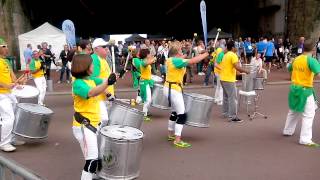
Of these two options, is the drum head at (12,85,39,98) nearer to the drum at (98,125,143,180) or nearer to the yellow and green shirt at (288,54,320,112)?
the drum at (98,125,143,180)

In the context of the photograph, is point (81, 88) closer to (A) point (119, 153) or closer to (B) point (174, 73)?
(A) point (119, 153)

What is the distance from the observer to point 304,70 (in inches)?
274

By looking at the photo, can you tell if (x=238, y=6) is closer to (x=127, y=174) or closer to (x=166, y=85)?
(x=166, y=85)

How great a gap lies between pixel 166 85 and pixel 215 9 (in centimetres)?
3410

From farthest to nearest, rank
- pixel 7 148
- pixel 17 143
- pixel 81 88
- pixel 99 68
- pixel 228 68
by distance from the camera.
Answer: pixel 228 68 → pixel 17 143 → pixel 7 148 → pixel 99 68 → pixel 81 88

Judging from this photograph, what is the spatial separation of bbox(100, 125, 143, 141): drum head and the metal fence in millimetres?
1892

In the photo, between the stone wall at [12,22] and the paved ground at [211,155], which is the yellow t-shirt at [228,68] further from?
the stone wall at [12,22]

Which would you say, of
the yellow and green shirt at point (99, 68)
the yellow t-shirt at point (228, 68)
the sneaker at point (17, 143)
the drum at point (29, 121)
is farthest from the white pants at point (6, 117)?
the yellow t-shirt at point (228, 68)

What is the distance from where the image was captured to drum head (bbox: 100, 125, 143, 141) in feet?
15.1

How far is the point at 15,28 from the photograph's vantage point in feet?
81.6

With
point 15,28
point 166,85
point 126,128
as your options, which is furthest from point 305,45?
point 15,28

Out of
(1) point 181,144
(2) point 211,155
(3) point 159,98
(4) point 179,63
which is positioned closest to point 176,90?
(4) point 179,63

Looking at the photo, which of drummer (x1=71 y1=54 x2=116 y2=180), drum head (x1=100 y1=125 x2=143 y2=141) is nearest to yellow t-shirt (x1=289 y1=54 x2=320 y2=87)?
drum head (x1=100 y1=125 x2=143 y2=141)

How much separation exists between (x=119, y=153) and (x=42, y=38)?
20.6 meters
